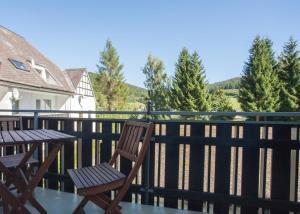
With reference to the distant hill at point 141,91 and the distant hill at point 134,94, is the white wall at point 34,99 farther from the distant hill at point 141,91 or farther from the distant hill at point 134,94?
the distant hill at point 134,94

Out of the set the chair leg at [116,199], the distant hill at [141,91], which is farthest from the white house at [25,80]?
the chair leg at [116,199]

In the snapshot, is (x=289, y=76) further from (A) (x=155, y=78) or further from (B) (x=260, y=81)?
(A) (x=155, y=78)

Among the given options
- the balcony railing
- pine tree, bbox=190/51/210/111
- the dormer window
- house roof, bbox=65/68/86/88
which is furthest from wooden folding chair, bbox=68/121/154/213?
pine tree, bbox=190/51/210/111

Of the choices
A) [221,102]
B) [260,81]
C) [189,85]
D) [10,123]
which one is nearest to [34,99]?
[10,123]

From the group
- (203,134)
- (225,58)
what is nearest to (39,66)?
(203,134)

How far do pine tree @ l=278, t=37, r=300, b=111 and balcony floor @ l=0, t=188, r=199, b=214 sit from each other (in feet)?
70.1

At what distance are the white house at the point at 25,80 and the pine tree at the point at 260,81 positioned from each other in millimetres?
15224

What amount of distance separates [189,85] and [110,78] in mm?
11010

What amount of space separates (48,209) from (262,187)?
2013mm

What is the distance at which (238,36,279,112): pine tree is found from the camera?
22.7 m

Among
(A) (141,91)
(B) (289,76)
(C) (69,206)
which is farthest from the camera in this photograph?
(A) (141,91)

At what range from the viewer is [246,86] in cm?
2370

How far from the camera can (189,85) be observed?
22859 millimetres

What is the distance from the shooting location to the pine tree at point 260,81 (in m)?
22.7
